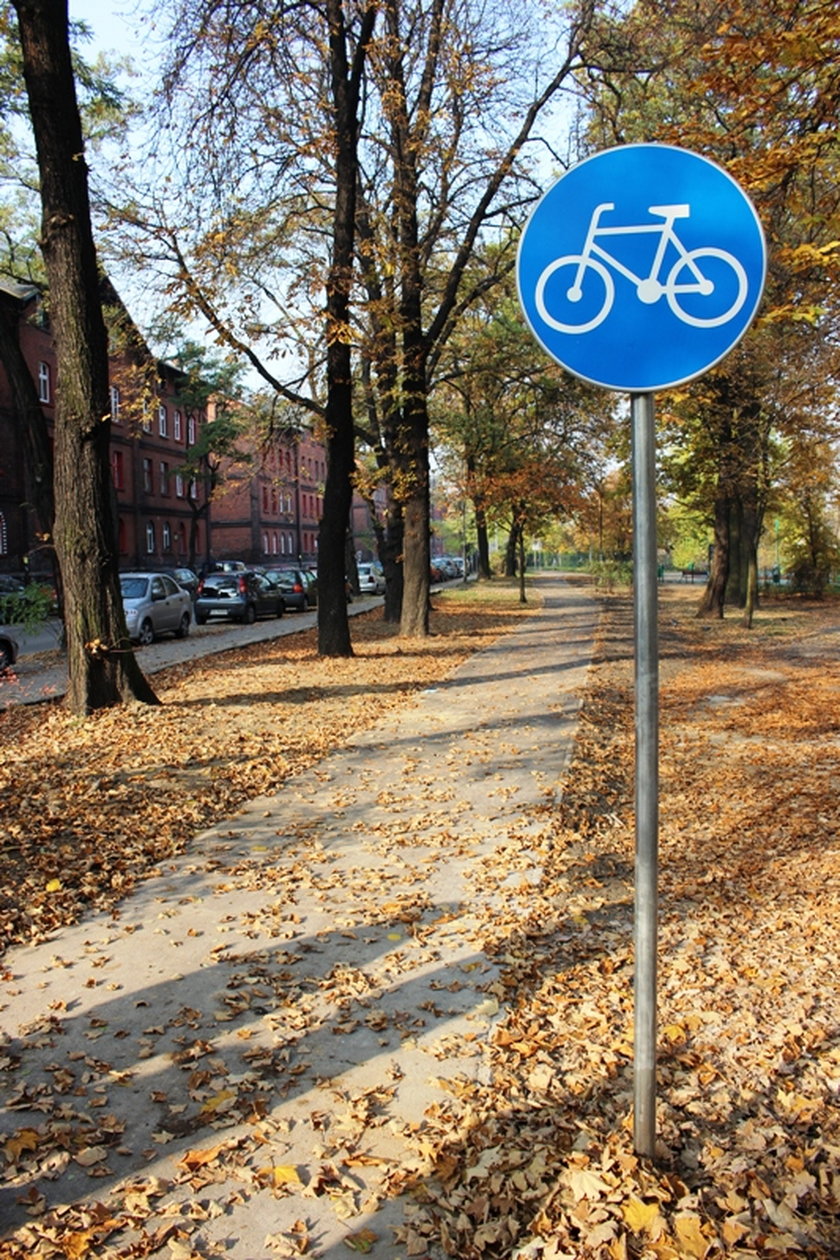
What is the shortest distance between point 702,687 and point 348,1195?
1227 cm

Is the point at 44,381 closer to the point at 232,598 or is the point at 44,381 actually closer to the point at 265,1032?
the point at 232,598

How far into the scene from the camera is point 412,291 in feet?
62.4

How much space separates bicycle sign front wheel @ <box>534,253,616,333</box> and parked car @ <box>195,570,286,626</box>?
2826 cm

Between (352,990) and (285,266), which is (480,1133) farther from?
(285,266)

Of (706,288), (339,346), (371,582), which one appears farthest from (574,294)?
(371,582)

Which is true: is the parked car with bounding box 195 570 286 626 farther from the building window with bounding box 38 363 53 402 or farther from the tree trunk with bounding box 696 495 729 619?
the building window with bounding box 38 363 53 402

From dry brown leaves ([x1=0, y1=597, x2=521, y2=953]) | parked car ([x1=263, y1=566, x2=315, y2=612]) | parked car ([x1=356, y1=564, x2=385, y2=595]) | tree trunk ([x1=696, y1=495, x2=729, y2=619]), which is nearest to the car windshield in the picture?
dry brown leaves ([x1=0, y1=597, x2=521, y2=953])

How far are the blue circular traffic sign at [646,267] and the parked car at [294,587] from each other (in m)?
32.9

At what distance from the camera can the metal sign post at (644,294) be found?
2670 mm

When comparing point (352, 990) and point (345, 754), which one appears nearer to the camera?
Answer: point (352, 990)

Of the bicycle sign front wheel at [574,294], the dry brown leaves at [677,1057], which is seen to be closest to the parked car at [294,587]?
the dry brown leaves at [677,1057]

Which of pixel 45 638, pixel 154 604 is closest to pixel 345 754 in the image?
pixel 154 604

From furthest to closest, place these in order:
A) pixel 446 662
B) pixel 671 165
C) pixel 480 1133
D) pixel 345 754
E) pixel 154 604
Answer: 1. pixel 154 604
2. pixel 446 662
3. pixel 345 754
4. pixel 480 1133
5. pixel 671 165

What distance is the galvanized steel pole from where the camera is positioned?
2715 mm
